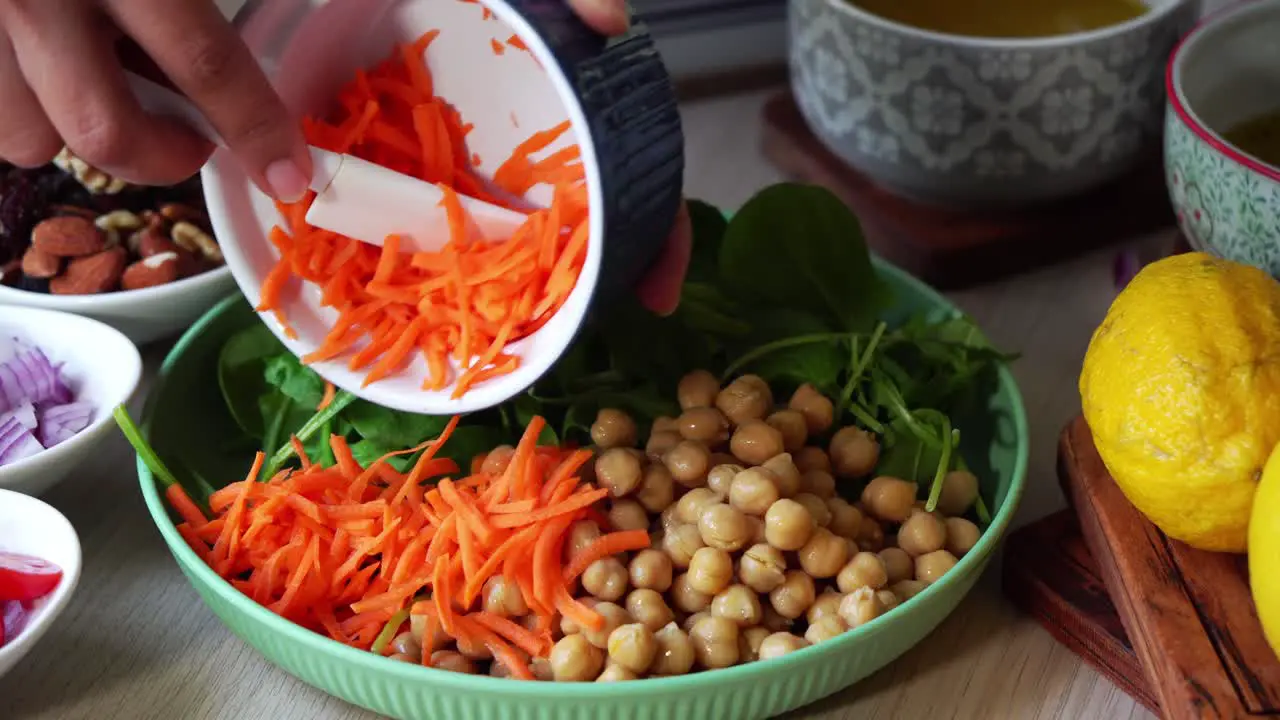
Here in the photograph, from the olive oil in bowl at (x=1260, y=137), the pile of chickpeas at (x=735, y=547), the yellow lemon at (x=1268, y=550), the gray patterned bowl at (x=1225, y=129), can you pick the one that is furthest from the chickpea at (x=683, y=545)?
the olive oil in bowl at (x=1260, y=137)

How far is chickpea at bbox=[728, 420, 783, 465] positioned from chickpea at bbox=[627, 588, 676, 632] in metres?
0.13

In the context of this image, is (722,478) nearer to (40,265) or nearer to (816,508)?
(816,508)

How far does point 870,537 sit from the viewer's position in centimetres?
90

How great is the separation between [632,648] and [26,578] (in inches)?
15.5

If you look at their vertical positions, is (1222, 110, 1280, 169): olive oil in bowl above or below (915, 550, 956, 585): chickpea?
above

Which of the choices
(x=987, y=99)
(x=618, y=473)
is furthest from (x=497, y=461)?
(x=987, y=99)

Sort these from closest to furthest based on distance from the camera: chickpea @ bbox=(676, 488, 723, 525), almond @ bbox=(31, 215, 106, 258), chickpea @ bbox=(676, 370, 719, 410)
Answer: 1. chickpea @ bbox=(676, 488, 723, 525)
2. chickpea @ bbox=(676, 370, 719, 410)
3. almond @ bbox=(31, 215, 106, 258)

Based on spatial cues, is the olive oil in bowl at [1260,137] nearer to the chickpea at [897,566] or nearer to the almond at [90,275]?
the chickpea at [897,566]

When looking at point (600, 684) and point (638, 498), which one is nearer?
point (600, 684)

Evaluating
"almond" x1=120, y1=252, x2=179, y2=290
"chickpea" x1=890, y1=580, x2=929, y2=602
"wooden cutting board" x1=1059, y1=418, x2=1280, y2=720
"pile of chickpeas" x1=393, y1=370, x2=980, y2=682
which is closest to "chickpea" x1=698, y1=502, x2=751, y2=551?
"pile of chickpeas" x1=393, y1=370, x2=980, y2=682

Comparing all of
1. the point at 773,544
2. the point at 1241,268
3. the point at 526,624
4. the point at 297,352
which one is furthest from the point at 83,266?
the point at 1241,268

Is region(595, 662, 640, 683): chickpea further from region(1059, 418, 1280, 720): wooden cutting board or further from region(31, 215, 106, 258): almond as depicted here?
region(31, 215, 106, 258): almond

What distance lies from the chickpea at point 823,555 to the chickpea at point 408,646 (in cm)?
26

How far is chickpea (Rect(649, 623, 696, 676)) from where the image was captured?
2.57 ft
